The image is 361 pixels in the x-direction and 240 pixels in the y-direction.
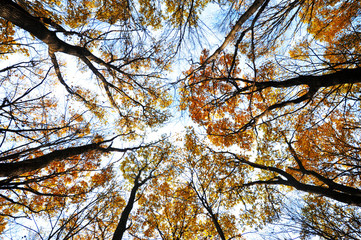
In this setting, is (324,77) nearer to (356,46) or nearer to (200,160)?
(356,46)

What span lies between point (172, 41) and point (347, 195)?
6.57 meters

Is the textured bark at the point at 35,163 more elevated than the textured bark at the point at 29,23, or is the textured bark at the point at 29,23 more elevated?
the textured bark at the point at 29,23

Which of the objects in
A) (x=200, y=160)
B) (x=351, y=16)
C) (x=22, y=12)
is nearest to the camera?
(x=22, y=12)

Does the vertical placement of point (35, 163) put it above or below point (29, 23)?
below

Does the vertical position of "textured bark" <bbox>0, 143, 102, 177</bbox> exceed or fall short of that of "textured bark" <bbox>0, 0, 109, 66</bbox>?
it falls short

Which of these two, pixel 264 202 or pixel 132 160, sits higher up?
pixel 132 160

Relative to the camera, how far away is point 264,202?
709 cm

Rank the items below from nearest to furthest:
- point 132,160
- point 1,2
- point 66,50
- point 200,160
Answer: point 1,2 → point 66,50 → point 200,160 → point 132,160

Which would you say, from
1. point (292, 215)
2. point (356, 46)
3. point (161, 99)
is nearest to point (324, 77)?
point (292, 215)

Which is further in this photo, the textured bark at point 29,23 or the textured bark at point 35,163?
the textured bark at point 29,23

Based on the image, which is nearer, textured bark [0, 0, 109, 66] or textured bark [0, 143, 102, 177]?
textured bark [0, 143, 102, 177]

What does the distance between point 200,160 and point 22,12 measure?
8.37 m

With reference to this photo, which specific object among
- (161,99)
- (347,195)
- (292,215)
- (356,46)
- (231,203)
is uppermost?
(356,46)

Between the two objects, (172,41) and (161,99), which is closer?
(172,41)
